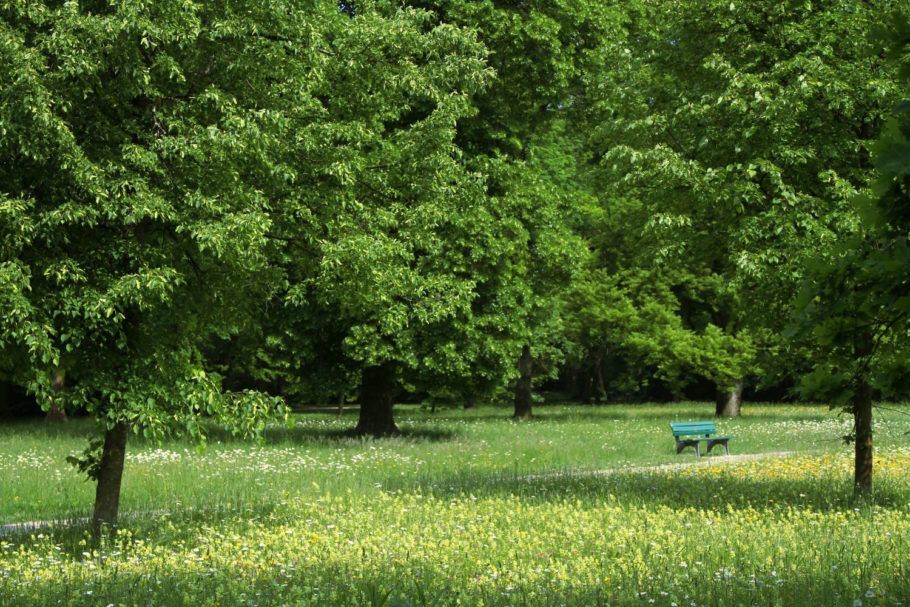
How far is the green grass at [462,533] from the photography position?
275 inches

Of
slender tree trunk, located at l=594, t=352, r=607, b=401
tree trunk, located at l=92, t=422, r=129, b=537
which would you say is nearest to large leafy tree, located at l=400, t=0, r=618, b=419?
tree trunk, located at l=92, t=422, r=129, b=537

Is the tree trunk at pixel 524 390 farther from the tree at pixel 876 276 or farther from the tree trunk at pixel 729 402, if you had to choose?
the tree at pixel 876 276

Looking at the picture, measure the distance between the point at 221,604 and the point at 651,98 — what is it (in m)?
12.5

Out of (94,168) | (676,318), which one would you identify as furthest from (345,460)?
(676,318)

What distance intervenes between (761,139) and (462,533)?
6.91 meters

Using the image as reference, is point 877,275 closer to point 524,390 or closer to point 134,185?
point 134,185

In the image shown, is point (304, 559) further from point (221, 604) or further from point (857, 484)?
point (857, 484)

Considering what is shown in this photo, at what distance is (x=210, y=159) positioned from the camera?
9.52 meters

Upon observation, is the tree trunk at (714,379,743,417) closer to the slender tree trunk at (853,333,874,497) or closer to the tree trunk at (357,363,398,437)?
the tree trunk at (357,363,398,437)

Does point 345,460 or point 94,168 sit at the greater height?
point 94,168

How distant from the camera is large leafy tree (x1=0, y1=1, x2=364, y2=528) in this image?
866 cm

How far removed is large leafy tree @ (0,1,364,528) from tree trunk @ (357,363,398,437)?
14108 mm

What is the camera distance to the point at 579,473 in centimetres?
1614

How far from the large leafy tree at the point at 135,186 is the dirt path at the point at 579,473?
3.45 feet
